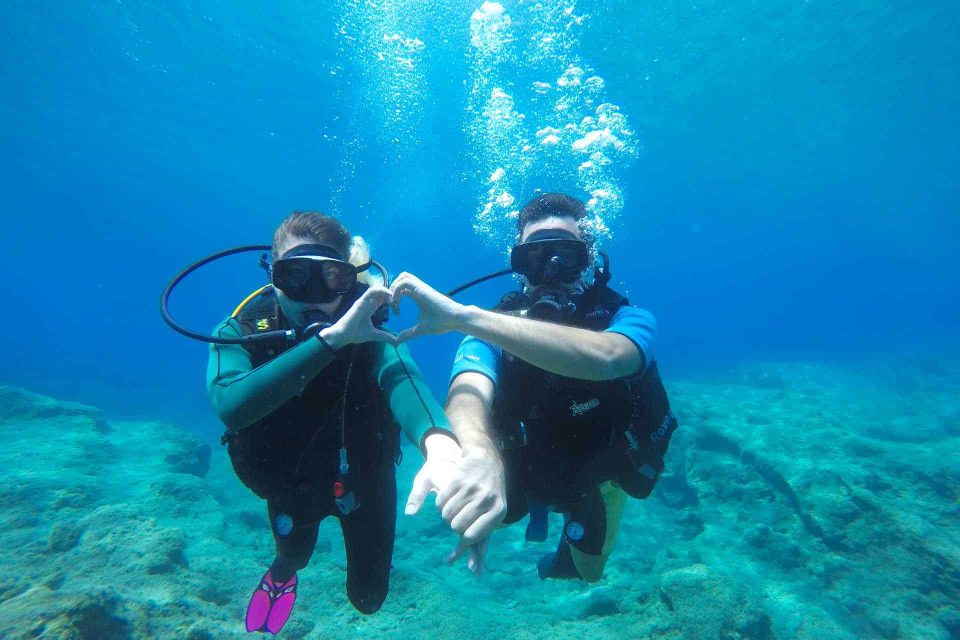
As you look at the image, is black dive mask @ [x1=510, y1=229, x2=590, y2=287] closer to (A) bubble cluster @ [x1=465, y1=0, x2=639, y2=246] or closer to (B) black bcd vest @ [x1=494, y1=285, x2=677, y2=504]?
(B) black bcd vest @ [x1=494, y1=285, x2=677, y2=504]

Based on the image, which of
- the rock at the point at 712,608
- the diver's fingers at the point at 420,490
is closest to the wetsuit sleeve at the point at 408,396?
the diver's fingers at the point at 420,490

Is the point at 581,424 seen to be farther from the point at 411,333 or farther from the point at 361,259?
the point at 361,259

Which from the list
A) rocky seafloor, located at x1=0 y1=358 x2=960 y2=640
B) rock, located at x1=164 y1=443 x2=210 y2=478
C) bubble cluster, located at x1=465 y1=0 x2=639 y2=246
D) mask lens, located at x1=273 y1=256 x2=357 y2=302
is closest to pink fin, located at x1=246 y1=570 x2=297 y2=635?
rocky seafloor, located at x1=0 y1=358 x2=960 y2=640

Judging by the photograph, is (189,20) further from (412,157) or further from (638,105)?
(638,105)

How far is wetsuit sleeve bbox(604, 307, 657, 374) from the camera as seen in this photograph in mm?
2945

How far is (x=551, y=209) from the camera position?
403 centimetres

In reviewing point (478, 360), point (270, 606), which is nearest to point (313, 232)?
point (478, 360)

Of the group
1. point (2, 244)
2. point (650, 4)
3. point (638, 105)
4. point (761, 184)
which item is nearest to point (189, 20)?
point (650, 4)

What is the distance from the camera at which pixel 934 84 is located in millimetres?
30641

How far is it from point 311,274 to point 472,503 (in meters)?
2.13

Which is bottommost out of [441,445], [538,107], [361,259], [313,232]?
[441,445]

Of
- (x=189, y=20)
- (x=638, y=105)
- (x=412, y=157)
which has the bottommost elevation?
(x=638, y=105)

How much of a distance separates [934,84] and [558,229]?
4378 cm

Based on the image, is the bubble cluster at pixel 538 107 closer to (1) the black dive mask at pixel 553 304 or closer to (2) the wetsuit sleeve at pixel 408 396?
(1) the black dive mask at pixel 553 304
